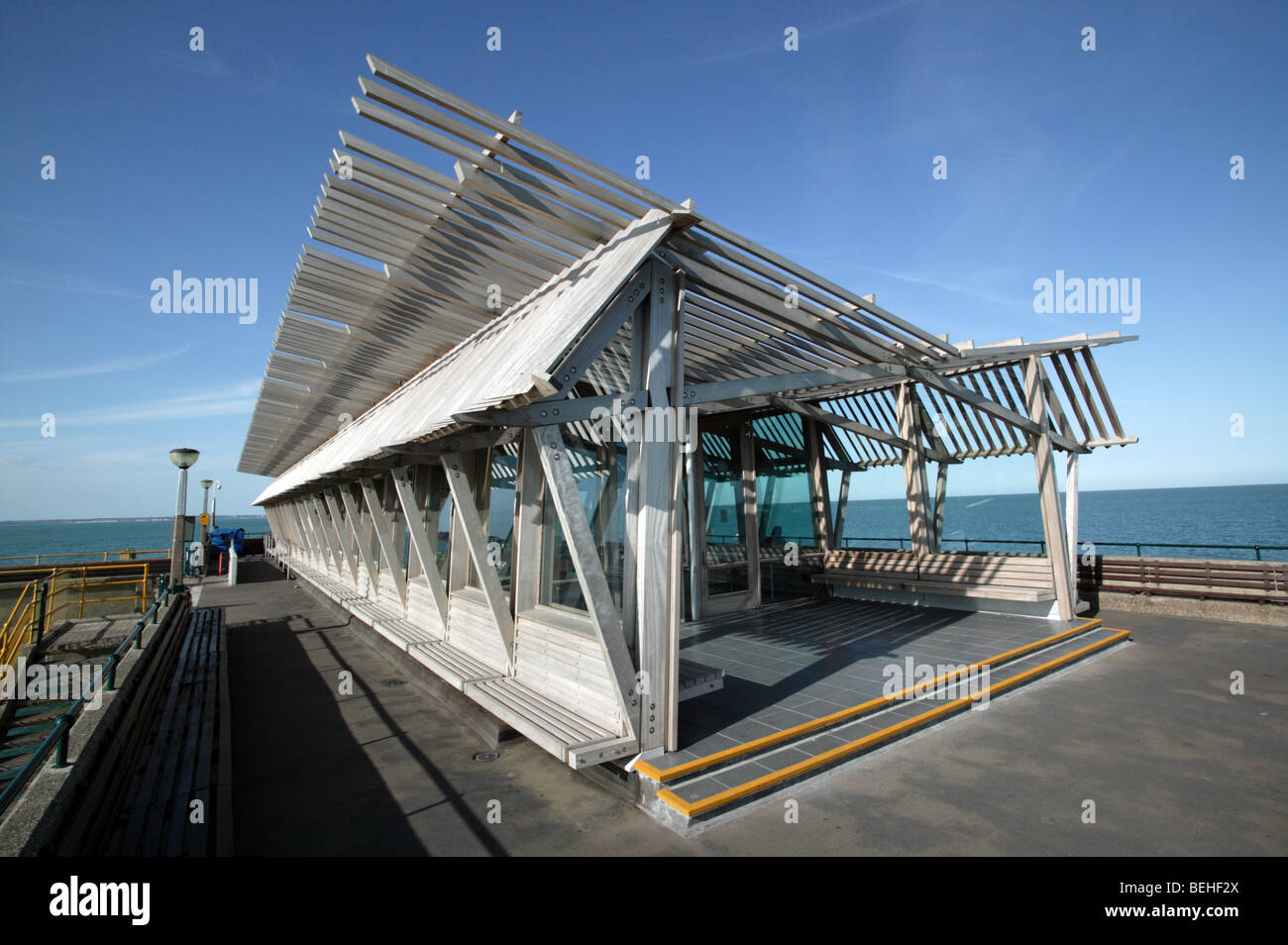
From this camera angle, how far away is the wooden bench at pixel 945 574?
10.4m

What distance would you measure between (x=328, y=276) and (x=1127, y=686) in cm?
974

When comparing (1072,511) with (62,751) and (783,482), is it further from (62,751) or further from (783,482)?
(62,751)

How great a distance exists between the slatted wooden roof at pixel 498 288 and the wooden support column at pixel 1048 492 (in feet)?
1.95

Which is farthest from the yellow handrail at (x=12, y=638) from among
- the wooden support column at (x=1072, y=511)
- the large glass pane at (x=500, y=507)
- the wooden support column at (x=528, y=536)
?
the wooden support column at (x=1072, y=511)

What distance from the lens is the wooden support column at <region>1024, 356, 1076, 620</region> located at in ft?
32.8

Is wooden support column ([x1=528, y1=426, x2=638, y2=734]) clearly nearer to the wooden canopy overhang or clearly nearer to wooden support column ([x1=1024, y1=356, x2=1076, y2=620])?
the wooden canopy overhang

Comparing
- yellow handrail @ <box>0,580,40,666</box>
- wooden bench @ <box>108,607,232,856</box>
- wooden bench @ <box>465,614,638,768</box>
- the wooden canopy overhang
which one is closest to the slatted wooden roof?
the wooden canopy overhang

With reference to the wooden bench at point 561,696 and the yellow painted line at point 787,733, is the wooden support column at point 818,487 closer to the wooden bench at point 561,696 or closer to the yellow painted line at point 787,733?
the yellow painted line at point 787,733

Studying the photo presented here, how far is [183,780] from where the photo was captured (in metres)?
4.79

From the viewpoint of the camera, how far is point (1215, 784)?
4598mm

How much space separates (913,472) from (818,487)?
203 cm

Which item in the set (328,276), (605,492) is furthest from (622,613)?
(328,276)
